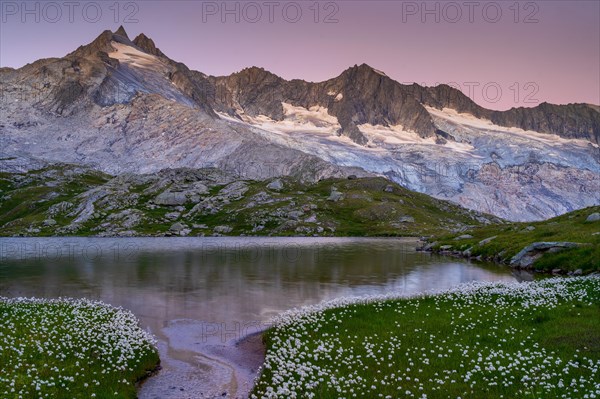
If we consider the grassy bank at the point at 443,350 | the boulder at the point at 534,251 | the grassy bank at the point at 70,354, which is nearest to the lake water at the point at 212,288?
the grassy bank at the point at 70,354

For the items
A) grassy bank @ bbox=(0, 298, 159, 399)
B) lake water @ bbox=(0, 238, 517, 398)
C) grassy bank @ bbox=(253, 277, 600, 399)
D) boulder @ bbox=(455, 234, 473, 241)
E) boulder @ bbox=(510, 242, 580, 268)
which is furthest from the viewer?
boulder @ bbox=(455, 234, 473, 241)

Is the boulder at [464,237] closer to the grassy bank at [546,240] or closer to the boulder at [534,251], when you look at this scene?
the grassy bank at [546,240]

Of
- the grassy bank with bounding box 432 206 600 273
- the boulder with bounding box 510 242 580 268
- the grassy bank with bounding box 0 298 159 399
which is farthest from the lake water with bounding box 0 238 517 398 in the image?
the grassy bank with bounding box 432 206 600 273

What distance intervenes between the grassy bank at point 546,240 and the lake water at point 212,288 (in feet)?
19.6

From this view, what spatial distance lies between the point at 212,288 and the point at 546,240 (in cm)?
5610

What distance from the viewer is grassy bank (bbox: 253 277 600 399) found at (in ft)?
61.6

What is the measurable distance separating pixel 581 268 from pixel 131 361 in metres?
54.5

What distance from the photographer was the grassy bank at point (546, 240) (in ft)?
197

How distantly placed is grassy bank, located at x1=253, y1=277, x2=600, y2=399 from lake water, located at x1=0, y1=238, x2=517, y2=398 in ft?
12.0

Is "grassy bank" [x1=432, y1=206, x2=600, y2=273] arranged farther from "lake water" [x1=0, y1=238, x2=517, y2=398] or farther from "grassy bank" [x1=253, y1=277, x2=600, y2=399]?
"grassy bank" [x1=253, y1=277, x2=600, y2=399]

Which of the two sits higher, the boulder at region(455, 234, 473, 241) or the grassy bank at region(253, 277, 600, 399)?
the grassy bank at region(253, 277, 600, 399)

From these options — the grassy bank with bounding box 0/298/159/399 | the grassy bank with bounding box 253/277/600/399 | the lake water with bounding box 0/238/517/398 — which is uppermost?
the grassy bank with bounding box 253/277/600/399

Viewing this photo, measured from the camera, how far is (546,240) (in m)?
77.5

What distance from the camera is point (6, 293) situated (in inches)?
2061
